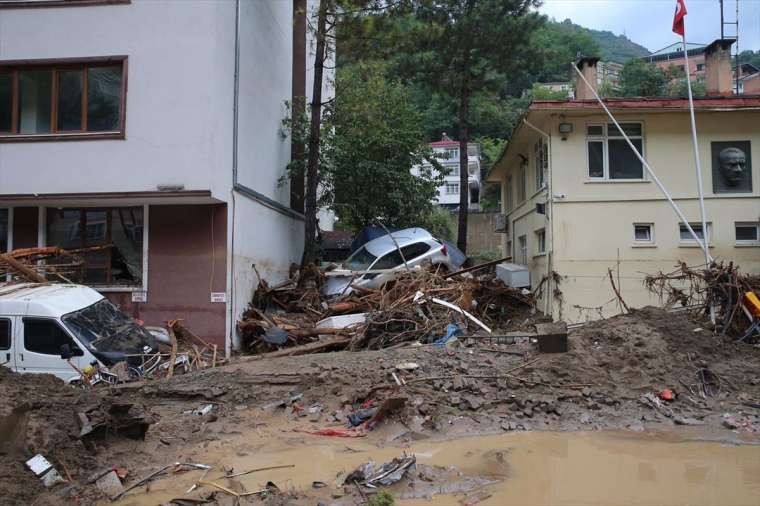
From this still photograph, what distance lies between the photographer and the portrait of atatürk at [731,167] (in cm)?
1514

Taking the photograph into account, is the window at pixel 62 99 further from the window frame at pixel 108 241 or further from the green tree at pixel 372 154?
the green tree at pixel 372 154

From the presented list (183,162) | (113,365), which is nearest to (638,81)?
(183,162)

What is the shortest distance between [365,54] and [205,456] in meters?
12.7

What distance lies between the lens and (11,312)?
962cm

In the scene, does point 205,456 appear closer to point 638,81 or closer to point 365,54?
point 365,54

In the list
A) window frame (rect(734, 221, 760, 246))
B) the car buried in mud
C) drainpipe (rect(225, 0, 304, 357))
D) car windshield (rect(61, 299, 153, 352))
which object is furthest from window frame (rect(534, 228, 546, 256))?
car windshield (rect(61, 299, 153, 352))

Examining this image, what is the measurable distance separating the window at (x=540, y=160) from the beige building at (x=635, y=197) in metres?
0.38

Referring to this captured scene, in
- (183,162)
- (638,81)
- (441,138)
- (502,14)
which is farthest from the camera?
(441,138)

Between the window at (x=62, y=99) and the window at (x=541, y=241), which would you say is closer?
the window at (x=62, y=99)

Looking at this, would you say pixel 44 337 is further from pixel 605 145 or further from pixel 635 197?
pixel 635 197

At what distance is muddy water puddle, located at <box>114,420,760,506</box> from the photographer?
579 centimetres

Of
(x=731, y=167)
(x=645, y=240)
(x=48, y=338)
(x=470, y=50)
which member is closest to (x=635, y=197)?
(x=645, y=240)

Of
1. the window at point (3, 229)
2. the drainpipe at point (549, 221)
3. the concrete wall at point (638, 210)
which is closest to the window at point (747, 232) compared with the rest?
the concrete wall at point (638, 210)

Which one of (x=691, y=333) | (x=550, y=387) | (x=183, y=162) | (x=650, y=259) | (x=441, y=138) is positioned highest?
(x=441, y=138)
